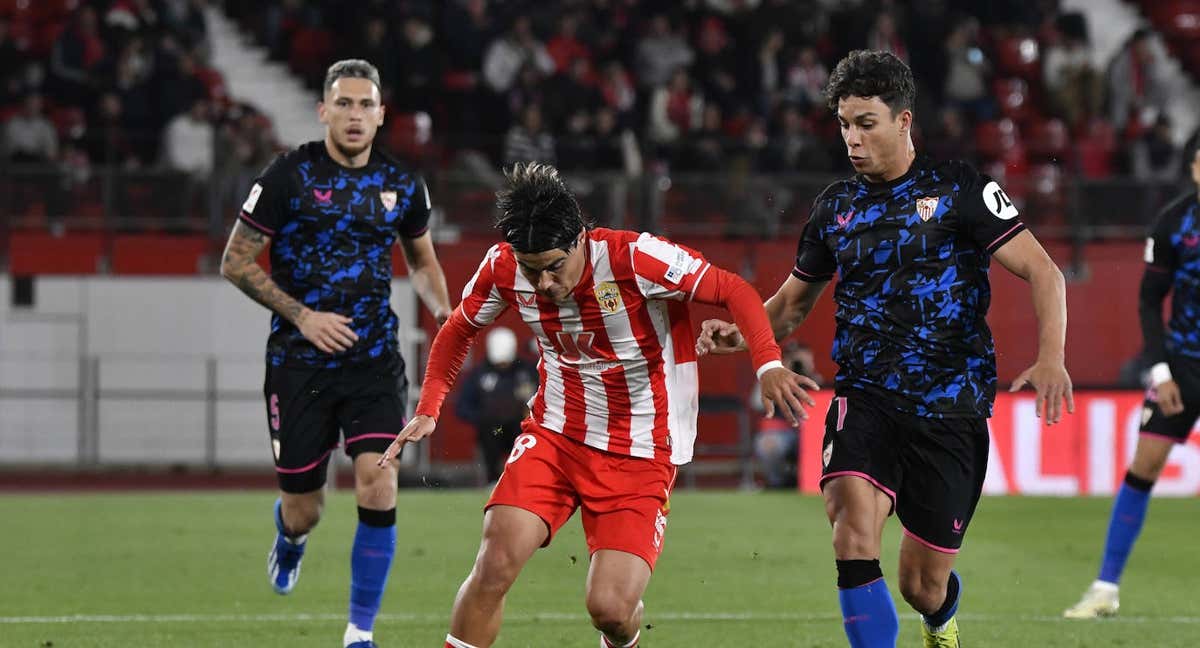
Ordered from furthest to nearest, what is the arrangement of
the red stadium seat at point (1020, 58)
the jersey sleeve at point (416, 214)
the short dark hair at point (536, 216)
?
the red stadium seat at point (1020, 58)
the jersey sleeve at point (416, 214)
the short dark hair at point (536, 216)

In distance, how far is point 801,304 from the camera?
579 cm

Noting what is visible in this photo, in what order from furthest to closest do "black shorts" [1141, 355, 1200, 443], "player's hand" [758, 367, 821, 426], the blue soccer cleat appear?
"black shorts" [1141, 355, 1200, 443] < the blue soccer cleat < "player's hand" [758, 367, 821, 426]

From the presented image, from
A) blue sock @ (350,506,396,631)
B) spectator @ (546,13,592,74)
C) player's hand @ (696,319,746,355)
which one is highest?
spectator @ (546,13,592,74)

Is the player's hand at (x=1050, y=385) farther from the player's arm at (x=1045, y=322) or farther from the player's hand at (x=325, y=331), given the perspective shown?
→ the player's hand at (x=325, y=331)

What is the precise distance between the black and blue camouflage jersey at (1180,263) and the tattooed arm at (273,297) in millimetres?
3961

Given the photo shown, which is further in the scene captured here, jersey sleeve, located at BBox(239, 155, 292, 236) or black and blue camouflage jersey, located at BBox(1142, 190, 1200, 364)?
black and blue camouflage jersey, located at BBox(1142, 190, 1200, 364)

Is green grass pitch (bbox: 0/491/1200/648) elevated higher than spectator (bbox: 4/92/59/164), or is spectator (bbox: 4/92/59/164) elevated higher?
spectator (bbox: 4/92/59/164)

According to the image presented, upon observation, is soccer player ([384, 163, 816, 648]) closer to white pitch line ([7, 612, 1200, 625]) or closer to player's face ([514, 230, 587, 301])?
player's face ([514, 230, 587, 301])

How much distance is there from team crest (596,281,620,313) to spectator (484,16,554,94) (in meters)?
13.0

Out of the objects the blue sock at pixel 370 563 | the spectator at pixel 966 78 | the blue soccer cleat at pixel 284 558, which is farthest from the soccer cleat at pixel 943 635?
the spectator at pixel 966 78

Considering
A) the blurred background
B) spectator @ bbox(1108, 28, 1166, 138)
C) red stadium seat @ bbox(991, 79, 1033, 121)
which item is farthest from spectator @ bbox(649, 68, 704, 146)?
spectator @ bbox(1108, 28, 1166, 138)

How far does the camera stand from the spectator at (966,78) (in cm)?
1916

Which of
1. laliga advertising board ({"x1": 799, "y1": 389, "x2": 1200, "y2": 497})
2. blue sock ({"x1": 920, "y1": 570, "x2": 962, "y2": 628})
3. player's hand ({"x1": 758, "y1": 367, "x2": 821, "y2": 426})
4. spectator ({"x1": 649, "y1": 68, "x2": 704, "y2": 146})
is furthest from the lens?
spectator ({"x1": 649, "y1": 68, "x2": 704, "y2": 146})

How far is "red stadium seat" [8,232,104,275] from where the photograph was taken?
16.3 meters
